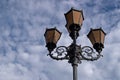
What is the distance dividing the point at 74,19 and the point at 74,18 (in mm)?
28

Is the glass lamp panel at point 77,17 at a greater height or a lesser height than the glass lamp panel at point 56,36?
greater

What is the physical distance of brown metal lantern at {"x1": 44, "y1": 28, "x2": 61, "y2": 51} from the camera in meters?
11.2

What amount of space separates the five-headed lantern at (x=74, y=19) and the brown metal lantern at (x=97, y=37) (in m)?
0.40

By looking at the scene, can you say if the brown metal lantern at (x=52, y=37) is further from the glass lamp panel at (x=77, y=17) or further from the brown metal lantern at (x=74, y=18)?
the glass lamp panel at (x=77, y=17)

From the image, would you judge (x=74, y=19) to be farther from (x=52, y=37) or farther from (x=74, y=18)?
(x=52, y=37)

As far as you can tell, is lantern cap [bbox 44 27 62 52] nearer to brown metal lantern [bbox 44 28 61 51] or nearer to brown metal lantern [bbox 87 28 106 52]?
brown metal lantern [bbox 44 28 61 51]

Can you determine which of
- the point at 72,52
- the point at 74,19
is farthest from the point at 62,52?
the point at 74,19

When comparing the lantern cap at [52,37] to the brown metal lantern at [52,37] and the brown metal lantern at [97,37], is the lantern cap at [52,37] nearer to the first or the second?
the brown metal lantern at [52,37]

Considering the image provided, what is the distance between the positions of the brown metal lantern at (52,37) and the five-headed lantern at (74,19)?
0.38 metres

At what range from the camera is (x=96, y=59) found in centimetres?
1134

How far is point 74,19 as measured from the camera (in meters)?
11.2

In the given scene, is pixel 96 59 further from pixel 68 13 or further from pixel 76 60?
pixel 68 13

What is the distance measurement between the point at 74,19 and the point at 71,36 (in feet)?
1.66

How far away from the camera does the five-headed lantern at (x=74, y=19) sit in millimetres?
11211
